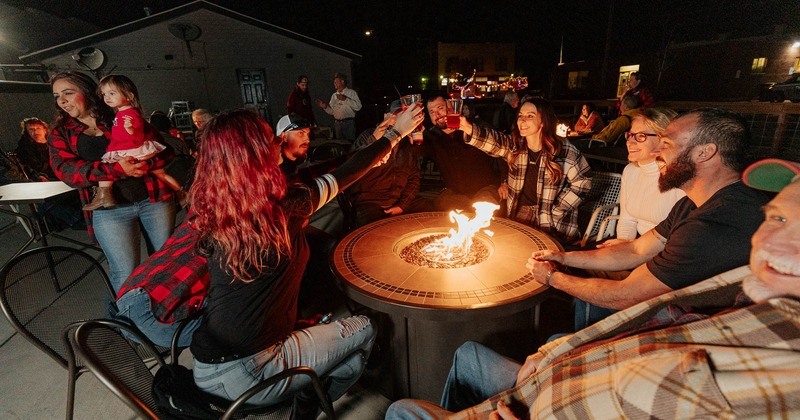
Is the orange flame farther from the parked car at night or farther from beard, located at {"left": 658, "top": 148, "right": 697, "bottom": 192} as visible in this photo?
the parked car at night

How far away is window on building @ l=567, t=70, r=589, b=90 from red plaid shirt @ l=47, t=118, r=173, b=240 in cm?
3334

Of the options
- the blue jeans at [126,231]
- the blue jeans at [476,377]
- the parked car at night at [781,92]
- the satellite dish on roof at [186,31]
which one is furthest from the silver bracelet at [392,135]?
the parked car at night at [781,92]

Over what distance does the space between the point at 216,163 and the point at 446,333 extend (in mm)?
1496

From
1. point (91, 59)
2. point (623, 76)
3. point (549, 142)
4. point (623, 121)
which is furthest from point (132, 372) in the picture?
point (623, 76)

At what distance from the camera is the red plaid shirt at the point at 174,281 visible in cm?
187

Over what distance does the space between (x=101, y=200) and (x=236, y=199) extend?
71.8 inches

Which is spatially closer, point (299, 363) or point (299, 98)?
point (299, 363)

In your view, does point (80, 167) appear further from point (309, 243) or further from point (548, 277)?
point (548, 277)

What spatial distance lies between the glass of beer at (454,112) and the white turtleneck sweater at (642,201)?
159 cm

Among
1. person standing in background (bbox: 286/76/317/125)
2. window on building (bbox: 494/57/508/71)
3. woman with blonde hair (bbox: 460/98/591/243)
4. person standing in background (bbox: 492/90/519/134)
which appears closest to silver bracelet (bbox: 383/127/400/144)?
woman with blonde hair (bbox: 460/98/591/243)

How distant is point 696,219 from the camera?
1.68 metres

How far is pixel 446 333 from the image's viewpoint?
200 cm

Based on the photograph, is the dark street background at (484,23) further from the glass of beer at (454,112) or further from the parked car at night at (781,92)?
the glass of beer at (454,112)

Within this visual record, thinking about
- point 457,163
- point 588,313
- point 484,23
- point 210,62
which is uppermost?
point 484,23
